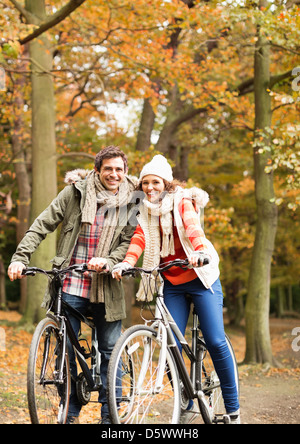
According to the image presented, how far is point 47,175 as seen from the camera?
1003 centimetres

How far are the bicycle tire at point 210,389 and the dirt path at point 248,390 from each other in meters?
1.97

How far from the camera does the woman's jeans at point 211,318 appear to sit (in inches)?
147

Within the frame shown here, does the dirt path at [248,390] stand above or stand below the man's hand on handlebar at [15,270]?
below

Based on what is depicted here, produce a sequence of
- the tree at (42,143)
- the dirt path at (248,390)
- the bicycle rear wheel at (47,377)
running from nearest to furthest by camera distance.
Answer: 1. the bicycle rear wheel at (47,377)
2. the dirt path at (248,390)
3. the tree at (42,143)

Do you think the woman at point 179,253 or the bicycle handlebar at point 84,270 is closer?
the bicycle handlebar at point 84,270

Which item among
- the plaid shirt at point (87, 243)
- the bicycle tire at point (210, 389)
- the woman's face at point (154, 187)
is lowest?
the bicycle tire at point (210, 389)

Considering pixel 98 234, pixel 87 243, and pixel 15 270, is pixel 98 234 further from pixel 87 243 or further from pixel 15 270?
pixel 15 270

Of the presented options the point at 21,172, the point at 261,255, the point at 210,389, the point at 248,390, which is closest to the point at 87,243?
the point at 210,389

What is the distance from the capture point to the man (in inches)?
151

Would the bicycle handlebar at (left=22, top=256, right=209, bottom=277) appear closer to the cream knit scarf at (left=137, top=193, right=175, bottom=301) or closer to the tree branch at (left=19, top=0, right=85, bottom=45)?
the cream knit scarf at (left=137, top=193, right=175, bottom=301)

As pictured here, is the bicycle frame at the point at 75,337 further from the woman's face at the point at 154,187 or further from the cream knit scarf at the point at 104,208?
A: the woman's face at the point at 154,187

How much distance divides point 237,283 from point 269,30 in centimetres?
1702

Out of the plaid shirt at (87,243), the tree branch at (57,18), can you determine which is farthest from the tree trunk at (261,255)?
the plaid shirt at (87,243)

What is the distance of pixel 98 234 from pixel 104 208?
0.21m
